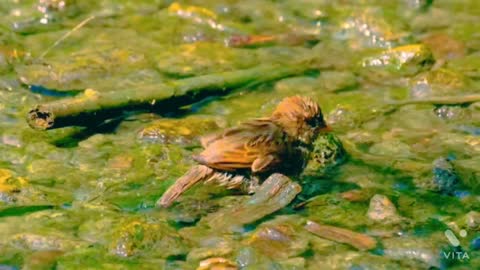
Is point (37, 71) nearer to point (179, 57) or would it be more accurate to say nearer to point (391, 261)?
point (179, 57)

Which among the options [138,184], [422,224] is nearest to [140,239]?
[138,184]

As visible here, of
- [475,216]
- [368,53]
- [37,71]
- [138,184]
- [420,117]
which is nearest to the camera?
[475,216]

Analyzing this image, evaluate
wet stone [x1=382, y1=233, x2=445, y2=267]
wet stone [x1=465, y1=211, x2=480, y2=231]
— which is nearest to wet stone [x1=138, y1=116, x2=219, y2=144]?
wet stone [x1=382, y1=233, x2=445, y2=267]

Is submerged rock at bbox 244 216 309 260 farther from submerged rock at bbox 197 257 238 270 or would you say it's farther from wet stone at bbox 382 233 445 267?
wet stone at bbox 382 233 445 267

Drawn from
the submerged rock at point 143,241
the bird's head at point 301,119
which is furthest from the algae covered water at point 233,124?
the bird's head at point 301,119

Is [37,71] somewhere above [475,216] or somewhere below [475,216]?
below
